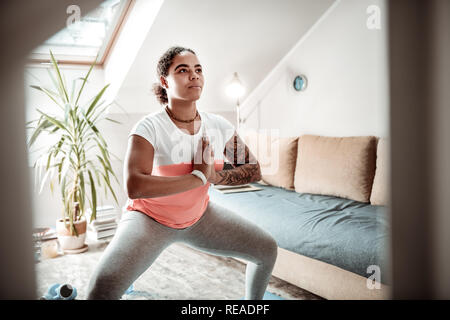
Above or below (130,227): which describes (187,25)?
above

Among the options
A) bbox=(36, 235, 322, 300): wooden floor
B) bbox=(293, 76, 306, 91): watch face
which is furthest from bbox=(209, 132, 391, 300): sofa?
bbox=(293, 76, 306, 91): watch face

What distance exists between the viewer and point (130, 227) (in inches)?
48.6

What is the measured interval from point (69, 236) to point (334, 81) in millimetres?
2420

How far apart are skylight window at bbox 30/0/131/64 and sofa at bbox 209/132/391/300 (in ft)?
5.26

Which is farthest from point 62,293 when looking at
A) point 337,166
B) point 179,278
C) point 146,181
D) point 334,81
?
point 334,81

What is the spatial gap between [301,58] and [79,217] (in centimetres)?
233

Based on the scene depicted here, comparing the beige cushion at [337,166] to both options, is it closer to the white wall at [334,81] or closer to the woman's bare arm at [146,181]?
the white wall at [334,81]

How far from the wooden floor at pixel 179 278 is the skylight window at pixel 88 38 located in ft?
5.50

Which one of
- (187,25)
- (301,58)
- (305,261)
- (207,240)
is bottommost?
(305,261)

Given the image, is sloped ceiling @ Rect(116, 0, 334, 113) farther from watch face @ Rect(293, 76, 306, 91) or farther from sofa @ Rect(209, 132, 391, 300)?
sofa @ Rect(209, 132, 391, 300)

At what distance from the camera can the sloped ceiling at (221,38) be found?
8.89ft

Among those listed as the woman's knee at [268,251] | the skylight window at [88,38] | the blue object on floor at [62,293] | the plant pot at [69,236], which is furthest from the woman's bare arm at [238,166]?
the skylight window at [88,38]

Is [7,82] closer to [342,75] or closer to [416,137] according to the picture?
[416,137]

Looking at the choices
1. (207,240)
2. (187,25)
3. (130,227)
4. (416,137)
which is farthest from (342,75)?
(416,137)
